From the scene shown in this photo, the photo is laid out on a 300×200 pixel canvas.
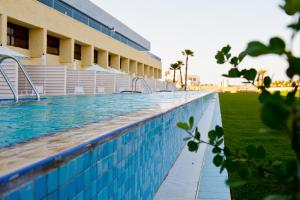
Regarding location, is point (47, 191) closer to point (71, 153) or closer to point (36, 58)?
point (71, 153)

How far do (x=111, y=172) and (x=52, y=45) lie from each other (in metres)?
24.4

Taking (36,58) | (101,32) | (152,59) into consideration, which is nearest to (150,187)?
(36,58)

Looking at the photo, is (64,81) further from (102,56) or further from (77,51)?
(102,56)

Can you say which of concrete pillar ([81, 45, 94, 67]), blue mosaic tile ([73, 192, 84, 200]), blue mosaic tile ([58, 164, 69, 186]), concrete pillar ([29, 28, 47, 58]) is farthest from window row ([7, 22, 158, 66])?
blue mosaic tile ([58, 164, 69, 186])

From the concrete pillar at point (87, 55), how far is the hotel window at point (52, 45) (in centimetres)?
364

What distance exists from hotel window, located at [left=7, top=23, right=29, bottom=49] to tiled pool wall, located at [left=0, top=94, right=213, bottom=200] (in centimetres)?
1769

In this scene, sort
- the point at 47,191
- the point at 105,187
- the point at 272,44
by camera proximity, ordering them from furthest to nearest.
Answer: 1. the point at 105,187
2. the point at 47,191
3. the point at 272,44

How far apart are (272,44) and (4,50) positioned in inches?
502

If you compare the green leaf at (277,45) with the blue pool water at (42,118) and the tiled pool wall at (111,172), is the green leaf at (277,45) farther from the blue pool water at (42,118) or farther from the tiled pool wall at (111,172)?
the blue pool water at (42,118)

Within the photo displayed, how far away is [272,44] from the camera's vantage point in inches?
26.0

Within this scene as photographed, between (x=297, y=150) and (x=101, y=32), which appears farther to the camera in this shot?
(x=101, y=32)

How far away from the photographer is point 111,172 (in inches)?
96.3

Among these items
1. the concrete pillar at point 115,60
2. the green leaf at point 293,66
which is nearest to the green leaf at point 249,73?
the green leaf at point 293,66

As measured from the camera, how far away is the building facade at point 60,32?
1967 cm
